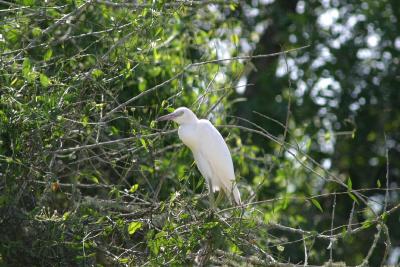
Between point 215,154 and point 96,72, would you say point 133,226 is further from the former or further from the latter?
point 215,154

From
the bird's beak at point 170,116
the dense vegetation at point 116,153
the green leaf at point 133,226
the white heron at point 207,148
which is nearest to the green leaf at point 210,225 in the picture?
the dense vegetation at point 116,153

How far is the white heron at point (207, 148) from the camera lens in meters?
4.06

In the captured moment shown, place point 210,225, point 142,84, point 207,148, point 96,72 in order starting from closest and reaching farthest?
1. point 210,225
2. point 96,72
3. point 207,148
4. point 142,84

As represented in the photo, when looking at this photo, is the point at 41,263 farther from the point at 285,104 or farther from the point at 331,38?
the point at 331,38

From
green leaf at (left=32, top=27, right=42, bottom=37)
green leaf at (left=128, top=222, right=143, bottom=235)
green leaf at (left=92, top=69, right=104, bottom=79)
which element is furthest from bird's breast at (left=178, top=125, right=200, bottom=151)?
green leaf at (left=32, top=27, right=42, bottom=37)

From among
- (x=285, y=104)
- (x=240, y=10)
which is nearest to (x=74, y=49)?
(x=285, y=104)

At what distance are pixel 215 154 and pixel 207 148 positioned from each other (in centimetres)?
6

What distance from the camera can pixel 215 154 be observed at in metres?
4.28

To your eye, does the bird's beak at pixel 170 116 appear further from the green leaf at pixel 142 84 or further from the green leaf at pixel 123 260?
the green leaf at pixel 123 260

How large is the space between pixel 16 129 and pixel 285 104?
11.9 feet

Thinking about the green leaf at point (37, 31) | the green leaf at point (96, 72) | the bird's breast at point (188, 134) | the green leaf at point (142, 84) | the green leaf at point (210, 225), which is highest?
the green leaf at point (37, 31)

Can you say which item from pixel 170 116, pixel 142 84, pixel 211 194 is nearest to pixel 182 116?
pixel 170 116

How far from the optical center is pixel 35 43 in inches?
158

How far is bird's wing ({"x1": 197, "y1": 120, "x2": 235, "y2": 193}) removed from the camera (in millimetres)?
4188
